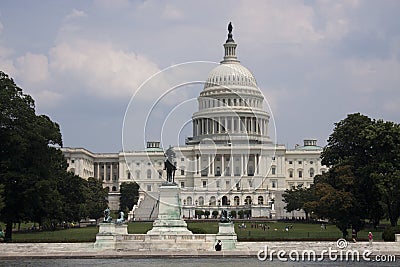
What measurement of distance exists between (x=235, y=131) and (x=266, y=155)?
9337mm

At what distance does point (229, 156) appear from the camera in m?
157

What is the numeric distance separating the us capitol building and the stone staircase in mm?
9888

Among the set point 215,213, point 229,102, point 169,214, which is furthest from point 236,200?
point 169,214

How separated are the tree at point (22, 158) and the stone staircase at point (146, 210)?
58.5 m

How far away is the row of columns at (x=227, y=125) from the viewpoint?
154 meters

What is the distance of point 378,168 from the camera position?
58219 millimetres

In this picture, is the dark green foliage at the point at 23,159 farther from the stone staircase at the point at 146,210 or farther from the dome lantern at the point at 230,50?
the dome lantern at the point at 230,50

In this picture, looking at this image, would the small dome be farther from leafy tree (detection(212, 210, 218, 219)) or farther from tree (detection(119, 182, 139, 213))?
leafy tree (detection(212, 210, 218, 219))

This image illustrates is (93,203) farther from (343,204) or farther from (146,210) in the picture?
(343,204)

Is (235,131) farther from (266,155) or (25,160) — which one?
(25,160)

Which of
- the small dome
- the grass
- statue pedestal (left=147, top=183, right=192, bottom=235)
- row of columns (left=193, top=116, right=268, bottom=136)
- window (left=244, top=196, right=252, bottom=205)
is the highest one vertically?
the small dome

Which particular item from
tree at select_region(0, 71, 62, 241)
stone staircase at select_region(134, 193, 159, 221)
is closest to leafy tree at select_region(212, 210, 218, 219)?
stone staircase at select_region(134, 193, 159, 221)

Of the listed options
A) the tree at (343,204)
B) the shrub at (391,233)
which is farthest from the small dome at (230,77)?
the shrub at (391,233)

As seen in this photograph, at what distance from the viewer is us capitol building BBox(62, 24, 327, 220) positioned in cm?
14712
